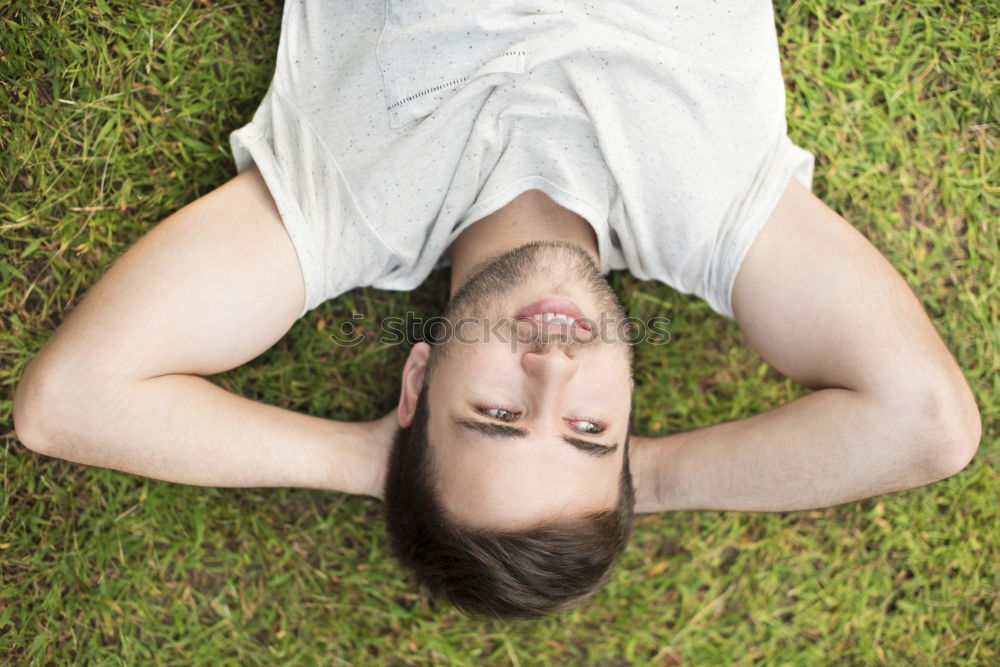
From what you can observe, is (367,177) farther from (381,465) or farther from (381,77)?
(381,465)

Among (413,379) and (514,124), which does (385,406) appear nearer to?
(413,379)

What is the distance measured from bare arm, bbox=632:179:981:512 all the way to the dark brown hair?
1.70ft

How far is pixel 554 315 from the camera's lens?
2.08m

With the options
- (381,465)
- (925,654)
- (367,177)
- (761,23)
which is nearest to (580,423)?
(381,465)

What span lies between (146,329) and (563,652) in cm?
203

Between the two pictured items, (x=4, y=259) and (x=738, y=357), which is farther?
(x=738, y=357)

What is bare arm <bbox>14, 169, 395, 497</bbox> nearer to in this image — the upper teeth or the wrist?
the upper teeth

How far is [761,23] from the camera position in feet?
7.87

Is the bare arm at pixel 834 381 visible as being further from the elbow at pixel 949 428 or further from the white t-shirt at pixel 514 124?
the white t-shirt at pixel 514 124

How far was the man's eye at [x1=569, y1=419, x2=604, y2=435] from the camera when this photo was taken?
208 cm

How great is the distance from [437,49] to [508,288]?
795 millimetres

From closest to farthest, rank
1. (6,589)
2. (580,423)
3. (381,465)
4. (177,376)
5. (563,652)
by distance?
(580,423)
(177,376)
(381,465)
(6,589)
(563,652)

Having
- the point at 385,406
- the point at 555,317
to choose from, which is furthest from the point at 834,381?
the point at 385,406

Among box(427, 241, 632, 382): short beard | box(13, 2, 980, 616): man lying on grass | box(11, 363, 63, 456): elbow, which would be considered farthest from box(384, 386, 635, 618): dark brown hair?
box(11, 363, 63, 456): elbow
